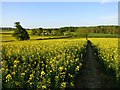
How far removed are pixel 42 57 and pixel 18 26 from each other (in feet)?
186

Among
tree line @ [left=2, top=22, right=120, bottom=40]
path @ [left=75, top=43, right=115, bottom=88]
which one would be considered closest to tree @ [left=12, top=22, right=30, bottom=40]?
tree line @ [left=2, top=22, right=120, bottom=40]

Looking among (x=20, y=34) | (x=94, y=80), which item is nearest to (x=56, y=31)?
(x=20, y=34)

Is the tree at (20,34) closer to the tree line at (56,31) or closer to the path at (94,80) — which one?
the tree line at (56,31)

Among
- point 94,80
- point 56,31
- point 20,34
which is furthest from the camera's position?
point 56,31

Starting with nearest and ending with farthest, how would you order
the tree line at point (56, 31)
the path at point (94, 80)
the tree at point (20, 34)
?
the path at point (94, 80), the tree at point (20, 34), the tree line at point (56, 31)

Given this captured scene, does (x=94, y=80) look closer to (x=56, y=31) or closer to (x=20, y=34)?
(x=20, y=34)

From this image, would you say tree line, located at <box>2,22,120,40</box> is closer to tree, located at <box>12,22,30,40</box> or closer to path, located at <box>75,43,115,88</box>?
tree, located at <box>12,22,30,40</box>

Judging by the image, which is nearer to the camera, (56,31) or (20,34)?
(20,34)

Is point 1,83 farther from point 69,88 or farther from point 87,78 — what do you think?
point 87,78

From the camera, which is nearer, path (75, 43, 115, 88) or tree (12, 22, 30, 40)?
path (75, 43, 115, 88)

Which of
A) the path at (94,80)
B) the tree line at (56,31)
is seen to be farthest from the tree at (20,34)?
the path at (94,80)

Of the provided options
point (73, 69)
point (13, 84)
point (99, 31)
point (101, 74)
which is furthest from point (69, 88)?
point (99, 31)

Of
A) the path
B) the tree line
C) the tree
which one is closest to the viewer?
the path

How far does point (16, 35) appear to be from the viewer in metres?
65.7
